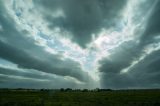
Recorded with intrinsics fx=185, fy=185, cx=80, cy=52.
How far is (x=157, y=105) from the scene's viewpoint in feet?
122

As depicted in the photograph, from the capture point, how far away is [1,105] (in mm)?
38656

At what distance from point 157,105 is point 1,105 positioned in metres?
32.1
